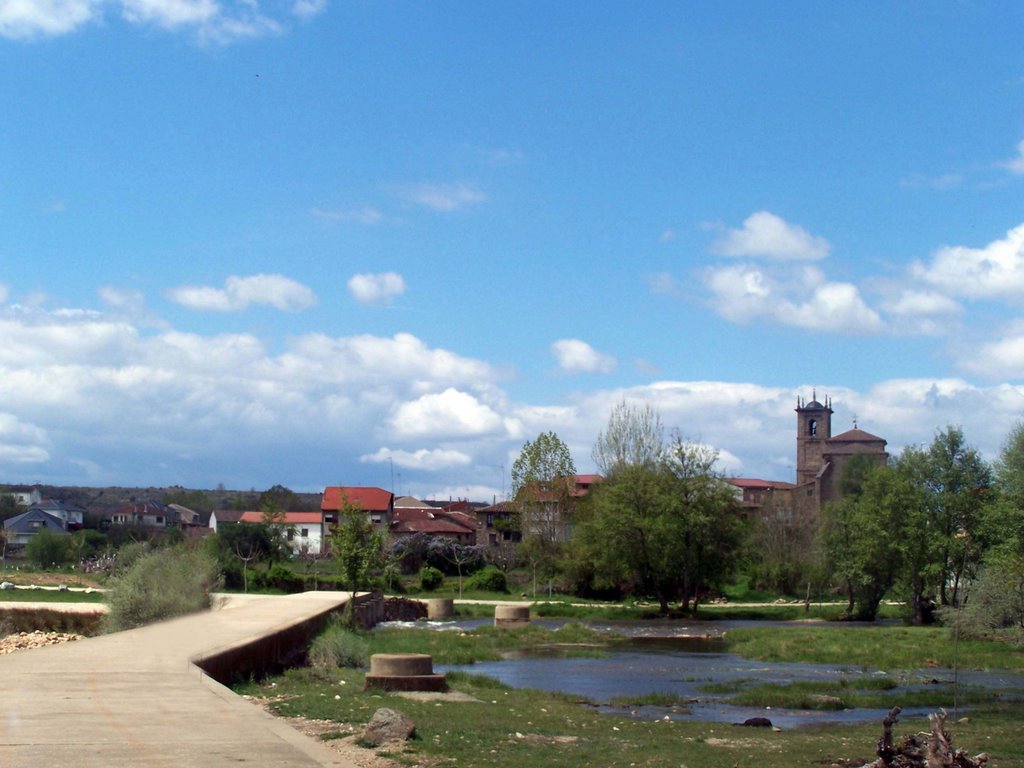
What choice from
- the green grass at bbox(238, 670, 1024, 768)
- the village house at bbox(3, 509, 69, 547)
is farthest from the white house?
the green grass at bbox(238, 670, 1024, 768)

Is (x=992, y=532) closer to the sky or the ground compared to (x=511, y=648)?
closer to the sky

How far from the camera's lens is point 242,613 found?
30.8 meters

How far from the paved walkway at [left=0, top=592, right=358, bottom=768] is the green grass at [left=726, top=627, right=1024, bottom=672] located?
2040cm

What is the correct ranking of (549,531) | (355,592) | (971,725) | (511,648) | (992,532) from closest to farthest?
1. (971,725)
2. (511,648)
3. (355,592)
4. (992,532)
5. (549,531)

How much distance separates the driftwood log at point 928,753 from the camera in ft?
33.2

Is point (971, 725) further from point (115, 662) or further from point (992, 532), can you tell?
point (992, 532)

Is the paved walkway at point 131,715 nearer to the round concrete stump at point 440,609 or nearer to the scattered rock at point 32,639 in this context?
the scattered rock at point 32,639

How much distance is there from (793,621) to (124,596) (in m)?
36.7

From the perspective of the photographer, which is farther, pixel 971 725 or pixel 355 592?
pixel 355 592

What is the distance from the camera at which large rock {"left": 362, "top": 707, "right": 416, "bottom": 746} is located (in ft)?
43.6

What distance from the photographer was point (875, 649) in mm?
35625

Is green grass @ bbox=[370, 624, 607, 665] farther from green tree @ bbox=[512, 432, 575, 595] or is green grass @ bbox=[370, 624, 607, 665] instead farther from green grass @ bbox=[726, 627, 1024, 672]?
green tree @ bbox=[512, 432, 575, 595]

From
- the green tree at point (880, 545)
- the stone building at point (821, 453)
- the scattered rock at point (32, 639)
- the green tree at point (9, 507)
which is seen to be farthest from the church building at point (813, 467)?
the green tree at point (9, 507)

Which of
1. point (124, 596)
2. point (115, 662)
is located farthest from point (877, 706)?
point (124, 596)
